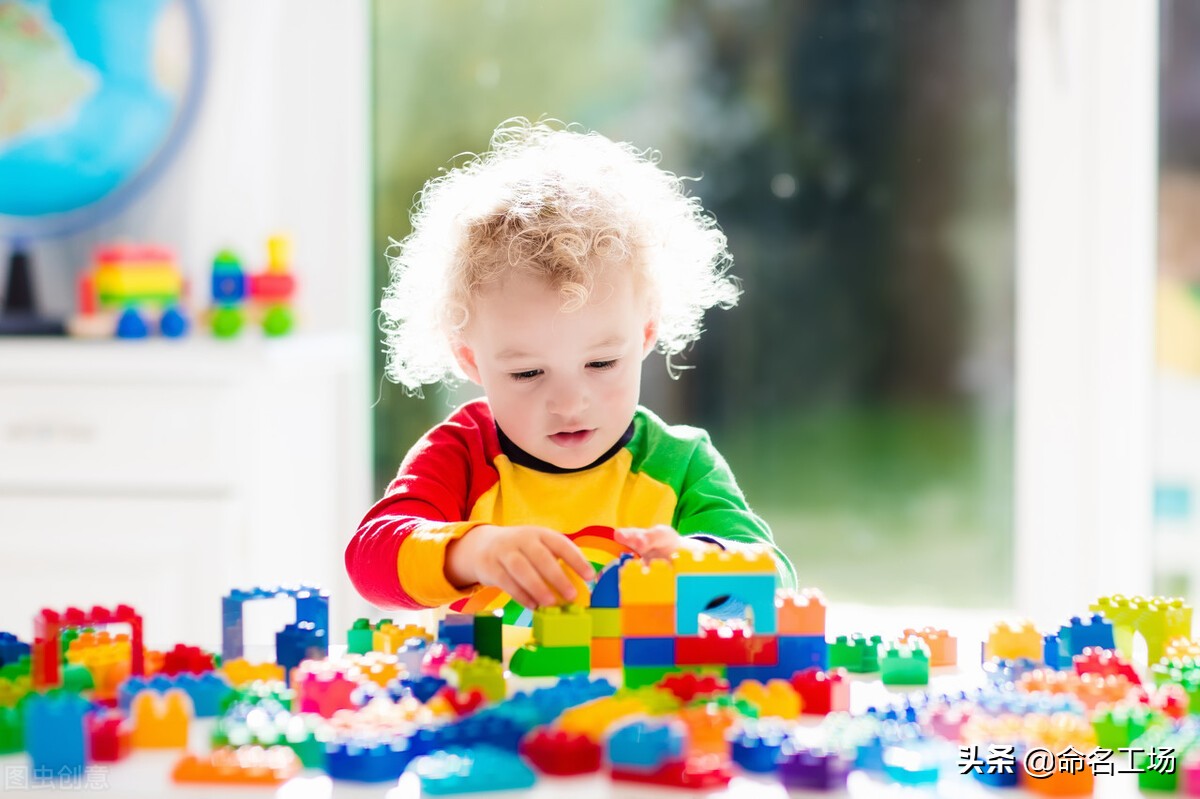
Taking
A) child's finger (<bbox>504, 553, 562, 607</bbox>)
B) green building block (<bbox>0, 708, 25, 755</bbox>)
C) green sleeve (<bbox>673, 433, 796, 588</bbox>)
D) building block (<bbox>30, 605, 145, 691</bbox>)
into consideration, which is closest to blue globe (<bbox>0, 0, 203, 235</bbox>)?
green sleeve (<bbox>673, 433, 796, 588</bbox>)

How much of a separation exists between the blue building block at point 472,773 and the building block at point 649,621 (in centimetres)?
17

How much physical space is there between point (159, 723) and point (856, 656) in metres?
0.41

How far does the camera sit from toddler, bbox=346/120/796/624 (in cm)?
105

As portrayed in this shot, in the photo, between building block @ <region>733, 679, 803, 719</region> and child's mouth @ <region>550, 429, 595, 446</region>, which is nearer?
building block @ <region>733, 679, 803, 719</region>

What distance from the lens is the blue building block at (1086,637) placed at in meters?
0.83

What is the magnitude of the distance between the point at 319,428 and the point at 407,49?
732mm

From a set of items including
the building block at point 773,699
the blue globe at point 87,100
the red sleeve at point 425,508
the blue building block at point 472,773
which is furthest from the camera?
the blue globe at point 87,100

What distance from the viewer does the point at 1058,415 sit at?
2.36m

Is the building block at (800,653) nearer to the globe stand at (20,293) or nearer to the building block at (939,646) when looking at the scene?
the building block at (939,646)

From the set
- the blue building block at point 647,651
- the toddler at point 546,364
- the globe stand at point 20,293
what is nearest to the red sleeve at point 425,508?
the toddler at point 546,364

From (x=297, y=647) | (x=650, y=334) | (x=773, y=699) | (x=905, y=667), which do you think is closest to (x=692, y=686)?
(x=773, y=699)

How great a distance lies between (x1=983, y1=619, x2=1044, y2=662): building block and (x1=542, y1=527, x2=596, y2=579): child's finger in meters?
0.25

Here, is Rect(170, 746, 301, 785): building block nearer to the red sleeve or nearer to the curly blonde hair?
the red sleeve

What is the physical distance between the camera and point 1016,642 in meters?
0.84
